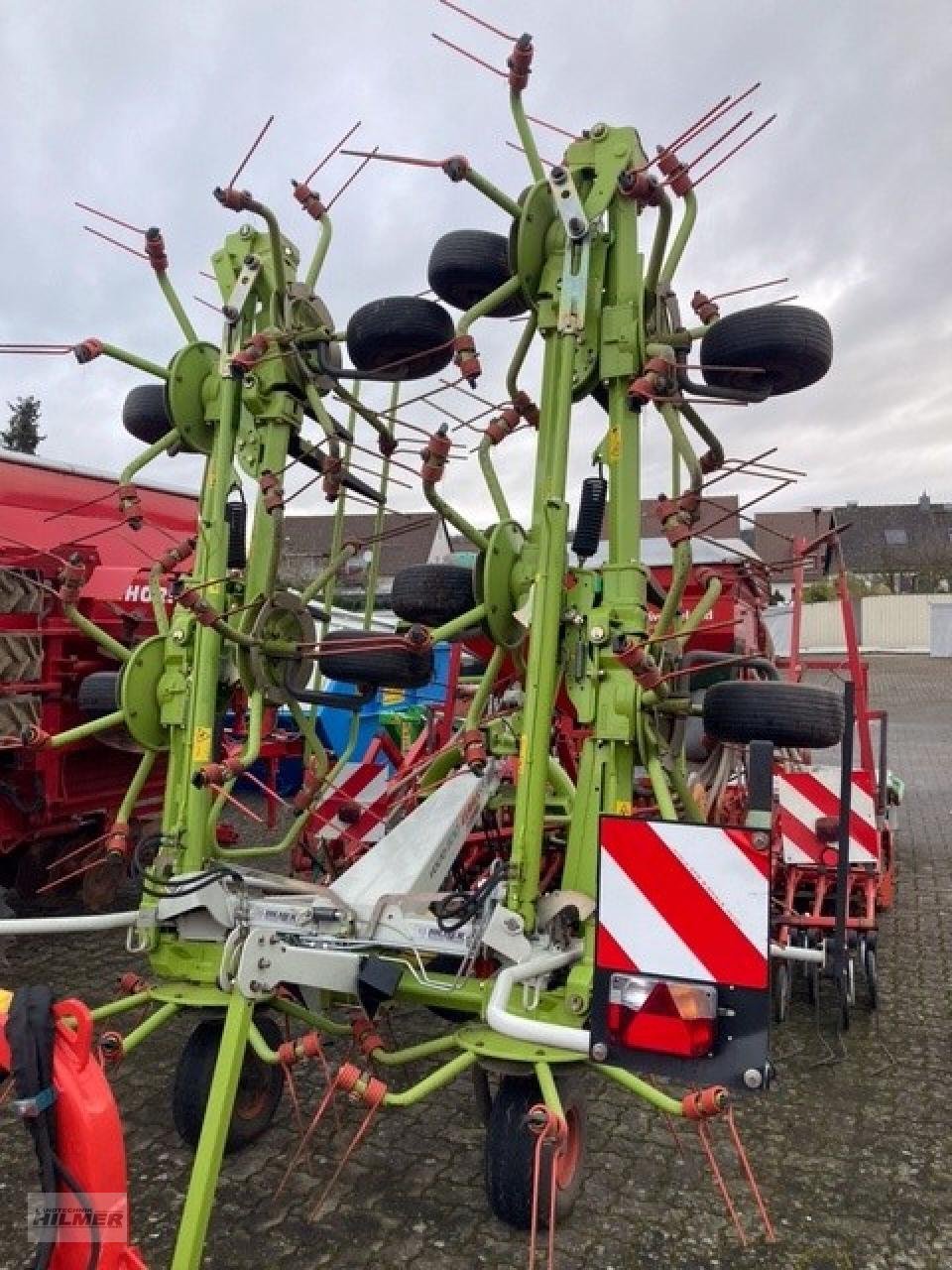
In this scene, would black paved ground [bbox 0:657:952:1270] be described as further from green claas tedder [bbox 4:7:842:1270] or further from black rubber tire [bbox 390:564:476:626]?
black rubber tire [bbox 390:564:476:626]

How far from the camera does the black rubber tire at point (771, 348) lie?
11.1ft

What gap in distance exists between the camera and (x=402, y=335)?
12.4ft

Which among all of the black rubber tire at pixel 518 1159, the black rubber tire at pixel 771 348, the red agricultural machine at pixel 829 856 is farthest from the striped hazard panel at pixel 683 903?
the red agricultural machine at pixel 829 856

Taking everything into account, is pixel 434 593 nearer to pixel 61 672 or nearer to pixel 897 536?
pixel 61 672

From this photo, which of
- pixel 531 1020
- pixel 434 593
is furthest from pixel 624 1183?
pixel 434 593

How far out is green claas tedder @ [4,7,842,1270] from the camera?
2.55m

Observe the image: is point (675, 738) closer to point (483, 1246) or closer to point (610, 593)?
point (610, 593)

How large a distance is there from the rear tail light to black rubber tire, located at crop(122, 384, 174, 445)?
3.23 meters

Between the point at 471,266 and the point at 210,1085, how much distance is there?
3023 mm

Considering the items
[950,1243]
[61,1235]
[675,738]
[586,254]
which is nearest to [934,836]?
[675,738]

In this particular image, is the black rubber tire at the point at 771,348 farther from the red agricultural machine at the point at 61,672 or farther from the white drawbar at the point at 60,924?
the white drawbar at the point at 60,924


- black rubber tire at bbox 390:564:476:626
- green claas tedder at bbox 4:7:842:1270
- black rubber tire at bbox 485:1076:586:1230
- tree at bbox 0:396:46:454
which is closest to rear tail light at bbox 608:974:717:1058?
green claas tedder at bbox 4:7:842:1270

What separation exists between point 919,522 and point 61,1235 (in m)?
53.5

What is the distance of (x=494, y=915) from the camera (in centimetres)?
317
